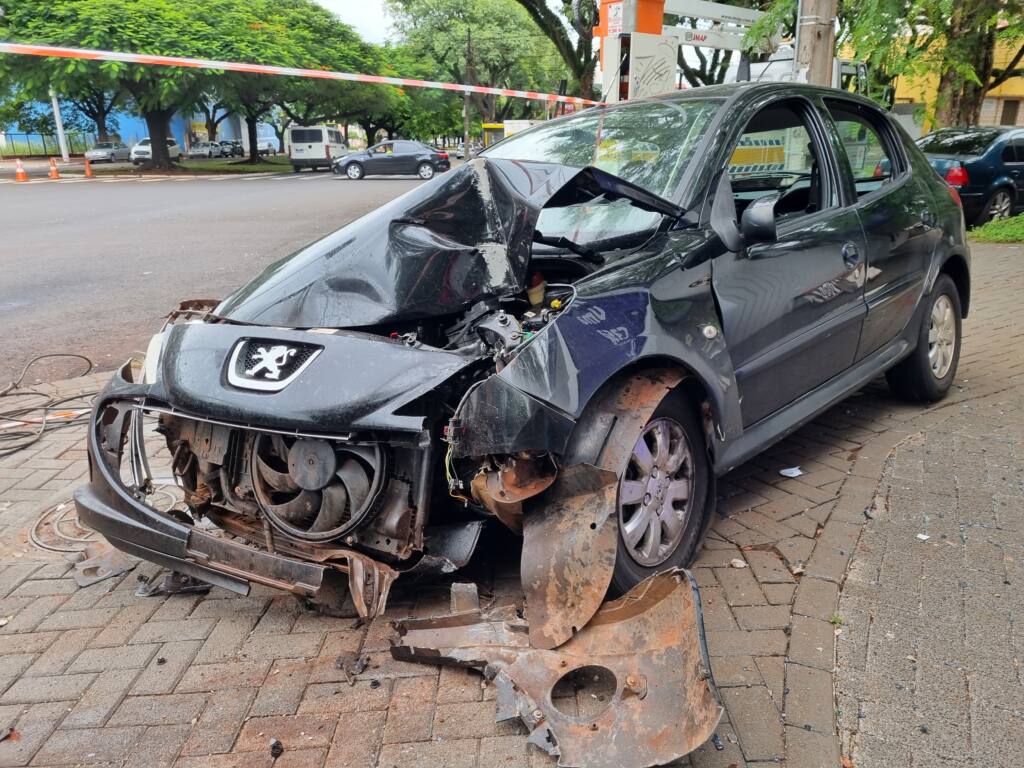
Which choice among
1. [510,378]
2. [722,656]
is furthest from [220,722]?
[722,656]

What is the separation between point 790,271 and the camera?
3406 mm

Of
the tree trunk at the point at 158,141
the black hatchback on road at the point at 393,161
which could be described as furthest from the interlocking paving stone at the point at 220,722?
the tree trunk at the point at 158,141

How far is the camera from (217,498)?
3002 mm

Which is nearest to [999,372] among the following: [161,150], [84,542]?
[84,542]

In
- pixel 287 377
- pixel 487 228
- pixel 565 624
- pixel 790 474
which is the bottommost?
pixel 790 474

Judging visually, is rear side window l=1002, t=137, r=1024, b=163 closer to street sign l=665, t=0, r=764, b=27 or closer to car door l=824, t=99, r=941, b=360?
street sign l=665, t=0, r=764, b=27

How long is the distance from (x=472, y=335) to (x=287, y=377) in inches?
25.5

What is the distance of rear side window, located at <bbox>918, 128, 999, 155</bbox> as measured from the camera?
12398mm

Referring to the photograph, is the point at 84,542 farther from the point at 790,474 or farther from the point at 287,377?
the point at 790,474

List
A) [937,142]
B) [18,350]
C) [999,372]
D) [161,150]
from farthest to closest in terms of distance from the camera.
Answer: [161,150] → [937,142] → [18,350] → [999,372]

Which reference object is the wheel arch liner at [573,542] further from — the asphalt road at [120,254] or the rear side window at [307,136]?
the rear side window at [307,136]

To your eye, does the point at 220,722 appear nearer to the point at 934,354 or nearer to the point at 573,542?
the point at 573,542

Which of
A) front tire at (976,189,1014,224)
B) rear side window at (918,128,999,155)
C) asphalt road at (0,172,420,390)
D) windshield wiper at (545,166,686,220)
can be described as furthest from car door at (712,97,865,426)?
front tire at (976,189,1014,224)

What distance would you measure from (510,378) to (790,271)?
1635 mm
